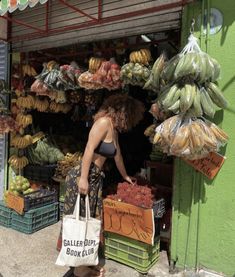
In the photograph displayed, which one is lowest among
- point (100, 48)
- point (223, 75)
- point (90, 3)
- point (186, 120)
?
point (186, 120)

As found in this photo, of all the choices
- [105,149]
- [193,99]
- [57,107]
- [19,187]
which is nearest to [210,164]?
[193,99]

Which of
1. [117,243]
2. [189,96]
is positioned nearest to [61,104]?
[117,243]

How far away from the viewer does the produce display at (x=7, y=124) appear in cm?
533

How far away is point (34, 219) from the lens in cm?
490

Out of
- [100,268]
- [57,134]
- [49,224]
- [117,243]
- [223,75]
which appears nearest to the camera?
[223,75]

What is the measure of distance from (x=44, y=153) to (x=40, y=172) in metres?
0.34

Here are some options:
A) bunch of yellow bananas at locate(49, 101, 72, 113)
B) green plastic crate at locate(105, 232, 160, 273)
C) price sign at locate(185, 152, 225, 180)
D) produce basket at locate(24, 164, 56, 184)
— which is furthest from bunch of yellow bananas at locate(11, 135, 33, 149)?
price sign at locate(185, 152, 225, 180)

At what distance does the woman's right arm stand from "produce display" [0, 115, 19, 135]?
2426 mm

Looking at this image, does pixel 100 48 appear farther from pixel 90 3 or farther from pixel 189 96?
pixel 189 96

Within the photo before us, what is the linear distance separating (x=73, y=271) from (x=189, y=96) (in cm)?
246

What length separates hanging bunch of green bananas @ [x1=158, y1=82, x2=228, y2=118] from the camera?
310 centimetres

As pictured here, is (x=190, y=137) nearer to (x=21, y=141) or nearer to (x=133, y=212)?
(x=133, y=212)

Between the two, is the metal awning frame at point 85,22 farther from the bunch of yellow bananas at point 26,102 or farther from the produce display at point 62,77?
the bunch of yellow bananas at point 26,102

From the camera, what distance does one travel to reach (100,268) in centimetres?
377
